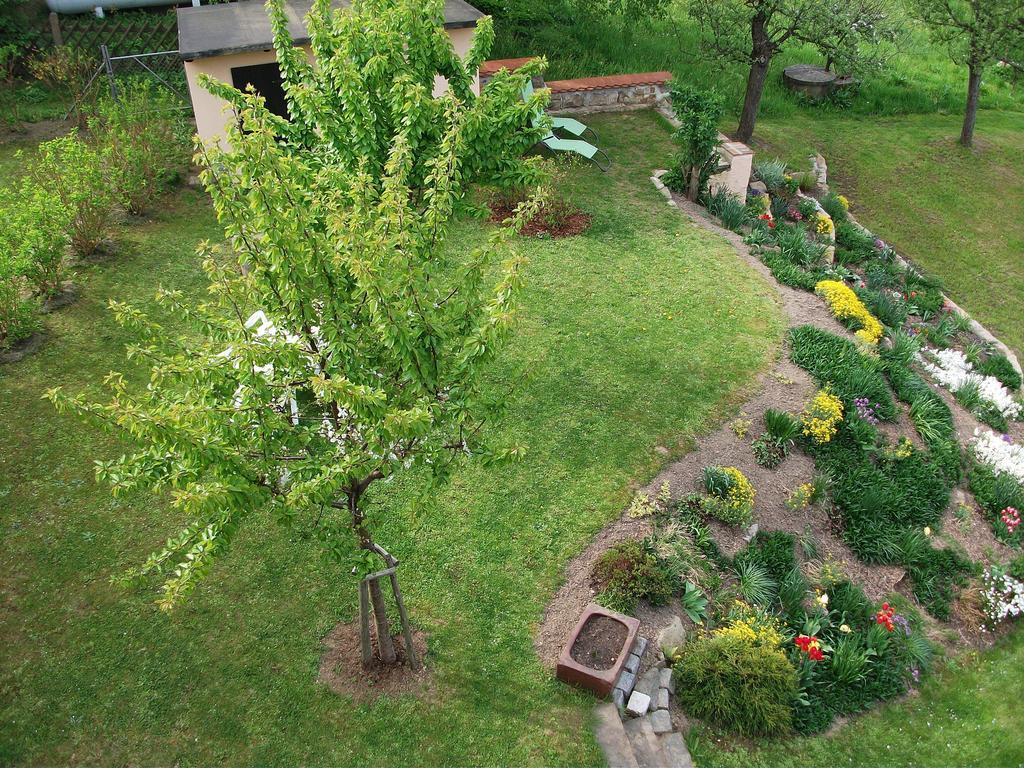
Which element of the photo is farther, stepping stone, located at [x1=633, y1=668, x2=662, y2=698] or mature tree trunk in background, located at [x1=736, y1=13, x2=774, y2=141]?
mature tree trunk in background, located at [x1=736, y1=13, x2=774, y2=141]

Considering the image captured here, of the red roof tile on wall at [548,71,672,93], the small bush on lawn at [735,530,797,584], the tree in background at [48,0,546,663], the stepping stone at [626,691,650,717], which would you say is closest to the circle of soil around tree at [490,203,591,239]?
the red roof tile on wall at [548,71,672,93]

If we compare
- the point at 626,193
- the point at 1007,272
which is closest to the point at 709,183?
the point at 626,193

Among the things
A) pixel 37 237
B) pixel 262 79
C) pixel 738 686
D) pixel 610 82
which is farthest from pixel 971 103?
pixel 37 237

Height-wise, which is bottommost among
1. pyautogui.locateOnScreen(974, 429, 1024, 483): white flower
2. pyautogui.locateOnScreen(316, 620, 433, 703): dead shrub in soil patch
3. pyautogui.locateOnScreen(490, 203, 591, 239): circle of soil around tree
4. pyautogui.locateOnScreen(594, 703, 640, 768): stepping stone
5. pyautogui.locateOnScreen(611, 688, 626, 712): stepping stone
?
pyautogui.locateOnScreen(974, 429, 1024, 483): white flower

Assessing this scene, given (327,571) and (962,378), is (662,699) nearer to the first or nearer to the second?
(327,571)

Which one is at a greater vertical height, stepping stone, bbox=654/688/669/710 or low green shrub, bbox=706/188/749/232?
low green shrub, bbox=706/188/749/232

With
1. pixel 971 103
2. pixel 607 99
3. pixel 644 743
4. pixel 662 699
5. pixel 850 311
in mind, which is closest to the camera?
pixel 644 743

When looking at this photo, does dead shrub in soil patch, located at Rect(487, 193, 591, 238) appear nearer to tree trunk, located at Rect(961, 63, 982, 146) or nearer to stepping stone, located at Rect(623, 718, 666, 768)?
stepping stone, located at Rect(623, 718, 666, 768)
